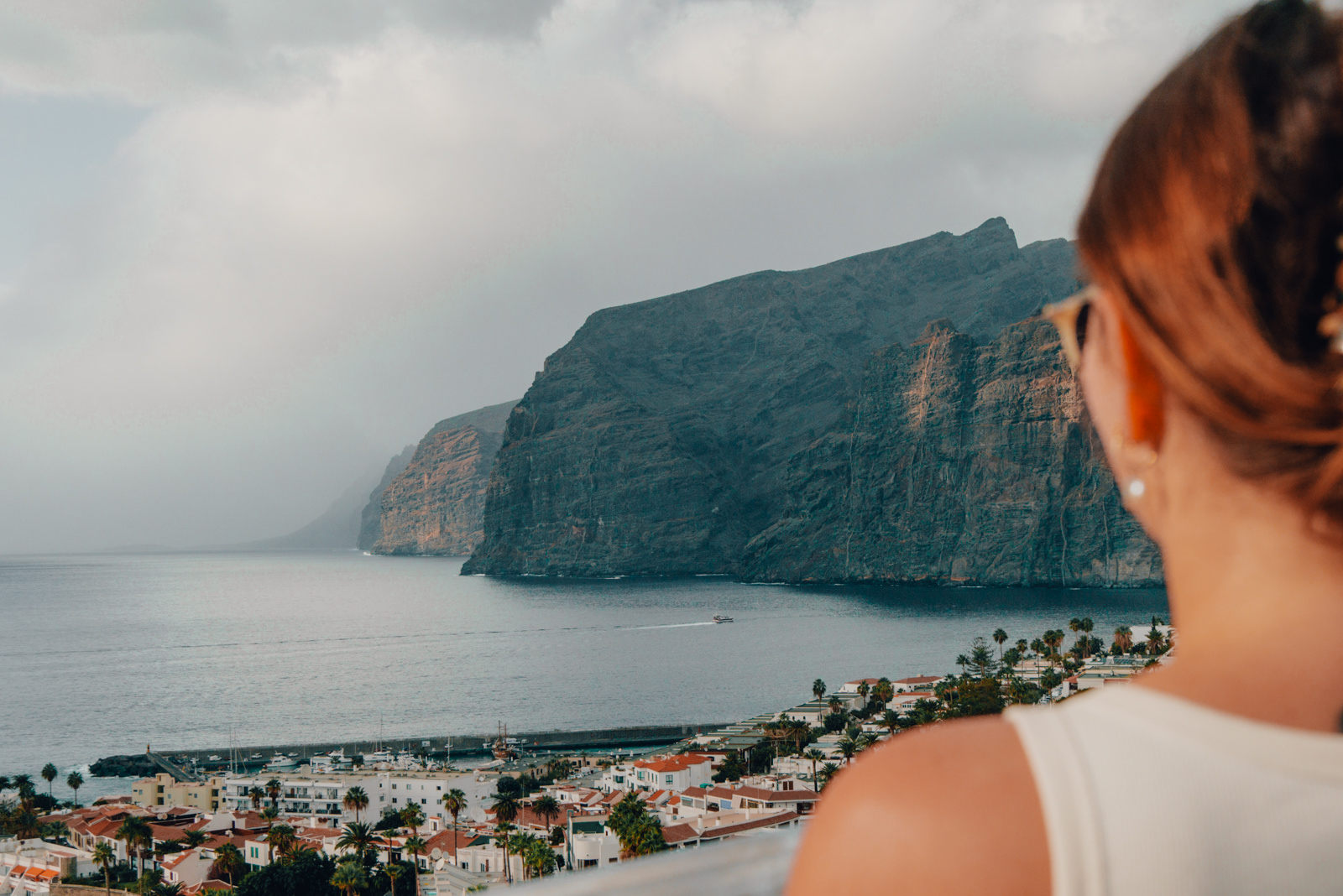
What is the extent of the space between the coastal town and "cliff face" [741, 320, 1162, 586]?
59673 millimetres

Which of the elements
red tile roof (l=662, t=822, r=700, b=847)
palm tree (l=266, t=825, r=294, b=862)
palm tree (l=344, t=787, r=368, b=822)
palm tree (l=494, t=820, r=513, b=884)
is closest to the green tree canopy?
palm tree (l=266, t=825, r=294, b=862)

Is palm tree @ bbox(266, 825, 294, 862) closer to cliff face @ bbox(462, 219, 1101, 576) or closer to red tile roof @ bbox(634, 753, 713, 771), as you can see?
red tile roof @ bbox(634, 753, 713, 771)

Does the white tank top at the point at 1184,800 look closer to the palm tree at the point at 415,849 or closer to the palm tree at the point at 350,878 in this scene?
the palm tree at the point at 350,878

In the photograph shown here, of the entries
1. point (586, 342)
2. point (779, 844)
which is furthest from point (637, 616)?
point (779, 844)

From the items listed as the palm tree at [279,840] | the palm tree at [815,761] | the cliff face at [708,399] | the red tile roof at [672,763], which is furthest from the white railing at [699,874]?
the cliff face at [708,399]

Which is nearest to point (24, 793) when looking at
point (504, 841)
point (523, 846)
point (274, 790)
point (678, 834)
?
point (274, 790)

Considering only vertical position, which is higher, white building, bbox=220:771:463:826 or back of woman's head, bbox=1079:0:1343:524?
back of woman's head, bbox=1079:0:1343:524

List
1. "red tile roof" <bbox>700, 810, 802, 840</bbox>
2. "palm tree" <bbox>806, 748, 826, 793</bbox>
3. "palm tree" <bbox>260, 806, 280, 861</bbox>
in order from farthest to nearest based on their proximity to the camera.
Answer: "palm tree" <bbox>260, 806, 280, 861</bbox> → "palm tree" <bbox>806, 748, 826, 793</bbox> → "red tile roof" <bbox>700, 810, 802, 840</bbox>

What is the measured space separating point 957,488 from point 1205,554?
12541 cm

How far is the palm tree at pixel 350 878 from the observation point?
92.1ft

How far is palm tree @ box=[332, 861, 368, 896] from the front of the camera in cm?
2808

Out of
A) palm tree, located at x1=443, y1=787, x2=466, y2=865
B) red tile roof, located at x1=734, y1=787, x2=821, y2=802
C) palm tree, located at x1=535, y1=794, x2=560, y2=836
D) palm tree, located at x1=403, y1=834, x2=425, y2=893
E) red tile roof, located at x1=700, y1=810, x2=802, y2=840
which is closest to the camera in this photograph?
red tile roof, located at x1=700, y1=810, x2=802, y2=840

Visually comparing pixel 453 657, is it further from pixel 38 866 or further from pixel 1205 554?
pixel 1205 554

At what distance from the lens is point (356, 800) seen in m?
38.7
